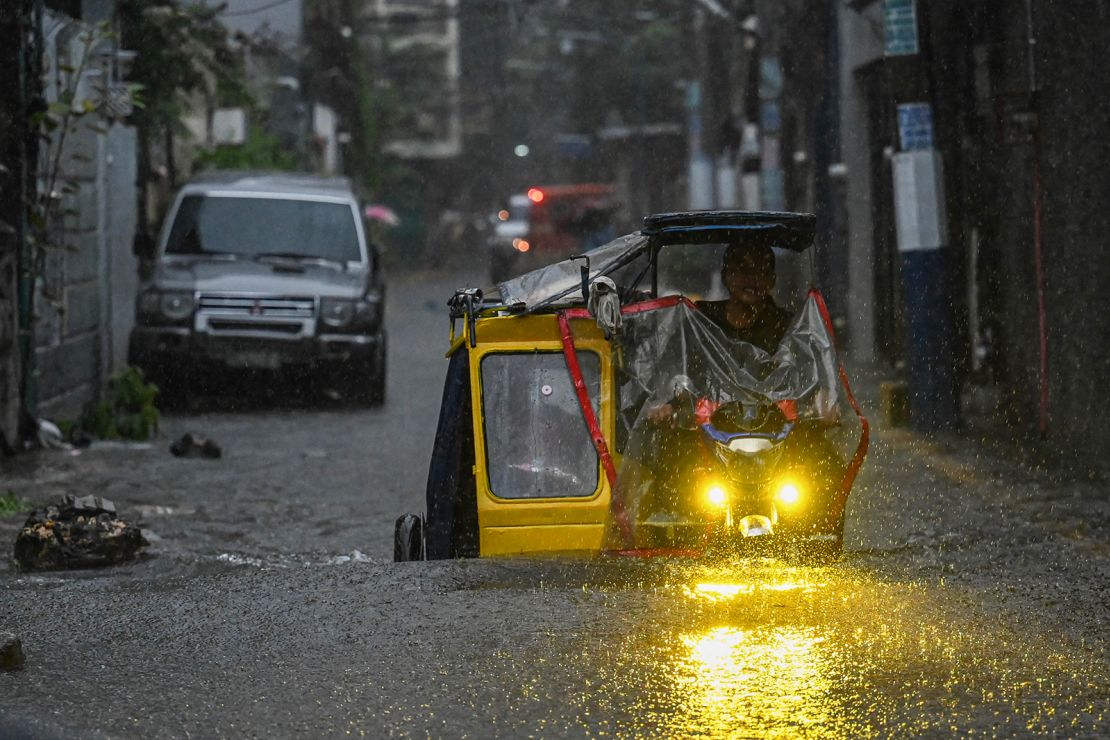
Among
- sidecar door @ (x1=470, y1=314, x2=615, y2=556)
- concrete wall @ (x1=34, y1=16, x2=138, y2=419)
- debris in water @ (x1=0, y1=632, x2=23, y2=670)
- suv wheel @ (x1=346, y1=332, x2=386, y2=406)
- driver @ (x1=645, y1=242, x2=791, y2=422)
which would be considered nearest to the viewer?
debris in water @ (x1=0, y1=632, x2=23, y2=670)

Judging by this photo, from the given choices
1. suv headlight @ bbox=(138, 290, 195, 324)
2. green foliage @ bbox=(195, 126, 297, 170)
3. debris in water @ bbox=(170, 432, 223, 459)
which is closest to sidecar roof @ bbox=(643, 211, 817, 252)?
debris in water @ bbox=(170, 432, 223, 459)

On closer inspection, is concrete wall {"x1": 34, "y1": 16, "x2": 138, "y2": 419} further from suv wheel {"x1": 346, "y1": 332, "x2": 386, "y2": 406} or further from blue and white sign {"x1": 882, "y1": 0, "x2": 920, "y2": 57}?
blue and white sign {"x1": 882, "y1": 0, "x2": 920, "y2": 57}

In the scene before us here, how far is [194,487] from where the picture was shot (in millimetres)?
11625

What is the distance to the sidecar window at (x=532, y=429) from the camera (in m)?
7.10

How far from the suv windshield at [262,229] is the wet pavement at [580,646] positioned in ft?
28.2

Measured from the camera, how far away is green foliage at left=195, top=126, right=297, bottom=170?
89.7 ft

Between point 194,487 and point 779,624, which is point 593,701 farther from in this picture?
point 194,487

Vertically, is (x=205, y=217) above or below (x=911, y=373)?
above

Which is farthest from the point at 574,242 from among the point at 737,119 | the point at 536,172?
the point at 536,172

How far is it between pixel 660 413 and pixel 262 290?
9833 millimetres

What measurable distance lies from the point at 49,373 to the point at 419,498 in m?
5.01

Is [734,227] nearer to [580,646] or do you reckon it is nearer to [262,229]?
[580,646]

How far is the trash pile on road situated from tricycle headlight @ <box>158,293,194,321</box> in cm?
741

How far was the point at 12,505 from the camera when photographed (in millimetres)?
10297
